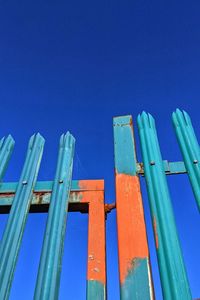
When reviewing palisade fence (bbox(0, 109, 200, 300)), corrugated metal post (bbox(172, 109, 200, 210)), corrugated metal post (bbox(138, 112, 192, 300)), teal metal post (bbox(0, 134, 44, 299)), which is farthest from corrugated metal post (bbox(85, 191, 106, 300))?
corrugated metal post (bbox(172, 109, 200, 210))

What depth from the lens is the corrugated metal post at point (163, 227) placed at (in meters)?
1.55

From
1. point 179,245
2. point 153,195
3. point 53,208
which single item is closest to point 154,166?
point 153,195

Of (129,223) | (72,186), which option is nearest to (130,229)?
(129,223)

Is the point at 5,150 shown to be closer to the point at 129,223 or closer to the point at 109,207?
the point at 109,207

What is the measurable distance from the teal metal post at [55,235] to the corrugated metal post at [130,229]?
37 centimetres

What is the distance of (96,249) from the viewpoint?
5.82 ft

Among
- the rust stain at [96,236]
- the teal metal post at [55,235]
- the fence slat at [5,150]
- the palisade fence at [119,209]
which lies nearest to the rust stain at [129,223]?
the palisade fence at [119,209]

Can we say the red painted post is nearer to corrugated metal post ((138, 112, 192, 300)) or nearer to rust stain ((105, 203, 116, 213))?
rust stain ((105, 203, 116, 213))

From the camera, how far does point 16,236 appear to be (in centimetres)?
187

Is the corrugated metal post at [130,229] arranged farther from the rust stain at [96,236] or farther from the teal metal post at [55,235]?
the teal metal post at [55,235]

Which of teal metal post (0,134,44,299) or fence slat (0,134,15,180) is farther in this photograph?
fence slat (0,134,15,180)

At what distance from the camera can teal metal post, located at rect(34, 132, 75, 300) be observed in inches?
63.6

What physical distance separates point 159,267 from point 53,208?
2.61 feet

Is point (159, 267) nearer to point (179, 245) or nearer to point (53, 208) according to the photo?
point (179, 245)
